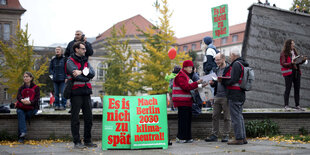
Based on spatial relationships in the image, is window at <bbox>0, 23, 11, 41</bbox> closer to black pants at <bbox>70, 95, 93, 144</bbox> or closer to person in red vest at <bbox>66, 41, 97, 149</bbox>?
person in red vest at <bbox>66, 41, 97, 149</bbox>

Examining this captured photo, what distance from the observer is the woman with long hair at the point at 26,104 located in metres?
8.02

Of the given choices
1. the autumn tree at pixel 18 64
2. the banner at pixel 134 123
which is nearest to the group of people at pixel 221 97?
the banner at pixel 134 123

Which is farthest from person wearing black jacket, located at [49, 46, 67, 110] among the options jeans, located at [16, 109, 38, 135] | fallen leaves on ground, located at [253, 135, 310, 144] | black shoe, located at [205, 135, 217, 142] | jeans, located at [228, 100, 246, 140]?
fallen leaves on ground, located at [253, 135, 310, 144]

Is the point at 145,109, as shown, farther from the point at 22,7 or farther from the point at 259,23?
the point at 22,7

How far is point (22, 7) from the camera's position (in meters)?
58.3

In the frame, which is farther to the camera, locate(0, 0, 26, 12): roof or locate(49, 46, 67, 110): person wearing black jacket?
locate(0, 0, 26, 12): roof

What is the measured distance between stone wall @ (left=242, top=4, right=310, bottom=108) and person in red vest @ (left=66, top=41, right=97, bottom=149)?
262 inches

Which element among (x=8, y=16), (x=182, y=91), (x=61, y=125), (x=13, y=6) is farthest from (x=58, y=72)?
(x=13, y=6)

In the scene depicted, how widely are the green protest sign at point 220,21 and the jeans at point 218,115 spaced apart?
175 inches

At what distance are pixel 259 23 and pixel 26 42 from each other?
23412mm

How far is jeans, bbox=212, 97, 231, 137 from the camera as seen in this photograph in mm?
7719

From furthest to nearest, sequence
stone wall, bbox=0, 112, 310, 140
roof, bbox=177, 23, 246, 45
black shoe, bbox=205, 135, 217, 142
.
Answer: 1. roof, bbox=177, 23, 246, 45
2. stone wall, bbox=0, 112, 310, 140
3. black shoe, bbox=205, 135, 217, 142

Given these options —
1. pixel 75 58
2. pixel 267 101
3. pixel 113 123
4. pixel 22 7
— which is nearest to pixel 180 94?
pixel 113 123

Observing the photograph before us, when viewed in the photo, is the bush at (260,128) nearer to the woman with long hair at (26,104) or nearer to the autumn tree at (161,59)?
the woman with long hair at (26,104)
